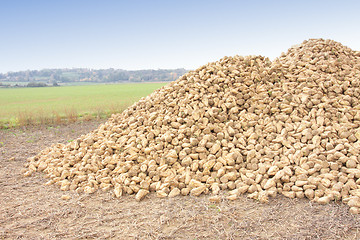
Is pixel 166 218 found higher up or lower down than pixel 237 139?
lower down

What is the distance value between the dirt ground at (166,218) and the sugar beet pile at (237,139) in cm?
19

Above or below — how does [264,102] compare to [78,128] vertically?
above

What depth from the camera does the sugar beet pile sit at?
444 centimetres

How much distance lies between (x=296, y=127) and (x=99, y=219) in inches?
142

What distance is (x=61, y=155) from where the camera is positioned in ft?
20.8

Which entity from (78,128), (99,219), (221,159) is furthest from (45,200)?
(78,128)

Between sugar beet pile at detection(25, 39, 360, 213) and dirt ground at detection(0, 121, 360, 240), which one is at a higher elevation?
sugar beet pile at detection(25, 39, 360, 213)

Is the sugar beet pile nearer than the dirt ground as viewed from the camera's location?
No

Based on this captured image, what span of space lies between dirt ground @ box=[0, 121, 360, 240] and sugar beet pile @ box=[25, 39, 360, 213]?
19 cm

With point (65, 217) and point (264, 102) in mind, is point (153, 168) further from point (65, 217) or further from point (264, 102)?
point (264, 102)

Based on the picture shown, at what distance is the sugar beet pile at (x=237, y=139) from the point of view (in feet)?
14.6

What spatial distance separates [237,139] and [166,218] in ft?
6.85

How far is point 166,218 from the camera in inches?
149

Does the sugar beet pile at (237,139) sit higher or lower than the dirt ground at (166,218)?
higher
